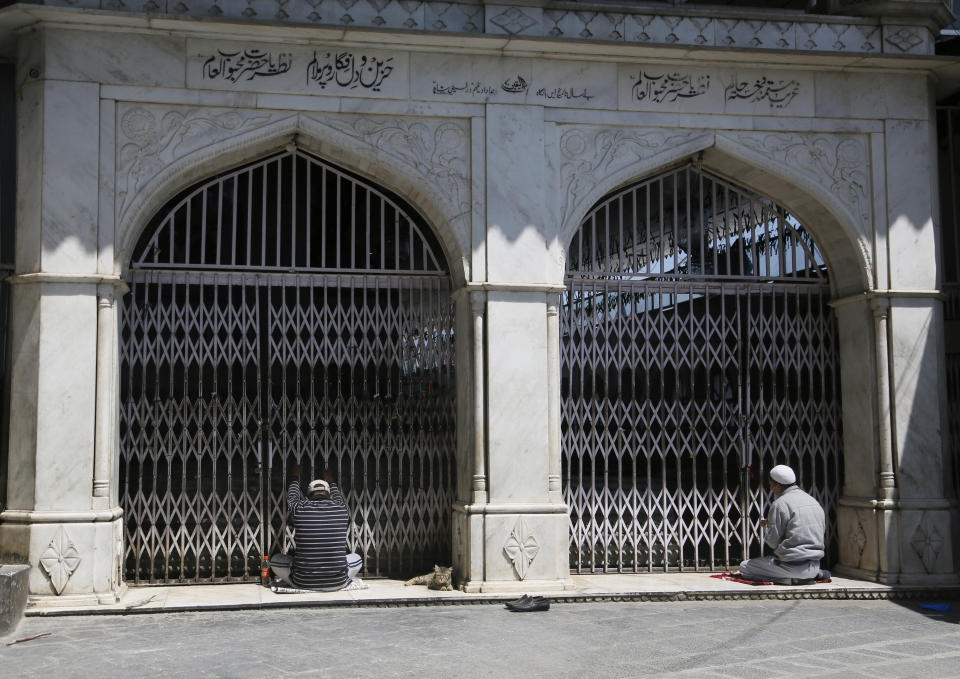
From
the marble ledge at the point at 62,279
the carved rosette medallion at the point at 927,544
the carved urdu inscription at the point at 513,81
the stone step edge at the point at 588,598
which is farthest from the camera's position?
the carved rosette medallion at the point at 927,544

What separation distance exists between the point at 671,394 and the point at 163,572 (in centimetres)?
483

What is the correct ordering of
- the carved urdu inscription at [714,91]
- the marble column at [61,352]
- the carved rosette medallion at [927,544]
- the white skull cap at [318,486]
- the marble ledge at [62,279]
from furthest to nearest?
the carved urdu inscription at [714,91] < the carved rosette medallion at [927,544] < the white skull cap at [318,486] < the marble ledge at [62,279] < the marble column at [61,352]

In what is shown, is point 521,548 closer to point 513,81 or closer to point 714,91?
point 513,81

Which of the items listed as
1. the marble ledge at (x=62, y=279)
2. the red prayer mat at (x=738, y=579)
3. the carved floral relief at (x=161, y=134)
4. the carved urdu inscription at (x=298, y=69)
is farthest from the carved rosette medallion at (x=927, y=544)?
the marble ledge at (x=62, y=279)

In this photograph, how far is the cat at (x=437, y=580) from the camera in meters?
8.43

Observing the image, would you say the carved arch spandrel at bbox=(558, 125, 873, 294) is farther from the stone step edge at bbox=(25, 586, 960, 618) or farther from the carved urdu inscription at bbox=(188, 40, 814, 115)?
the stone step edge at bbox=(25, 586, 960, 618)

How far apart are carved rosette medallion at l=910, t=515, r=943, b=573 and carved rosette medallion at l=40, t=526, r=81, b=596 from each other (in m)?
7.03

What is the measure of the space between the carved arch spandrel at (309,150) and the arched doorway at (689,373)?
1.45 m

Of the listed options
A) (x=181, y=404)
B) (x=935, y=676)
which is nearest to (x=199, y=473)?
(x=181, y=404)

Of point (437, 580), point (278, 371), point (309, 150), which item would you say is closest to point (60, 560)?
point (278, 371)

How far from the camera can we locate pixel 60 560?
770 cm

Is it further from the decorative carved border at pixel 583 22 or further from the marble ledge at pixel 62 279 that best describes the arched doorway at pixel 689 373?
the marble ledge at pixel 62 279

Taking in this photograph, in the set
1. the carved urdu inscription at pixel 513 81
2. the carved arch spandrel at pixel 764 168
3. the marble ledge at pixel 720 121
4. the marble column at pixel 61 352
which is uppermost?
the carved urdu inscription at pixel 513 81

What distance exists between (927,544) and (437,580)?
4.34 meters
